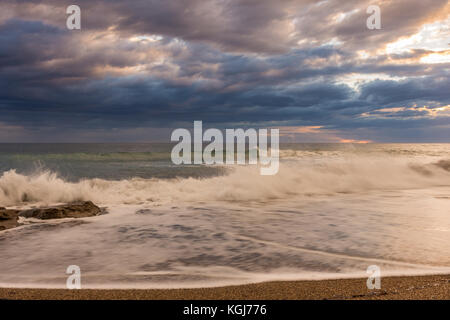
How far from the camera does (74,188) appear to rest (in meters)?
11.9

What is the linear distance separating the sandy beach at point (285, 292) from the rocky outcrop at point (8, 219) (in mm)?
4030

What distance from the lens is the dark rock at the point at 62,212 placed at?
796cm

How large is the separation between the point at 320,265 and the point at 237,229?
2.59 meters

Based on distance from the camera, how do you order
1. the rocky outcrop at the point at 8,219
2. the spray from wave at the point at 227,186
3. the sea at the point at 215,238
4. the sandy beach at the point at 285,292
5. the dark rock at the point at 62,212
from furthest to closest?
1. the spray from wave at the point at 227,186
2. the dark rock at the point at 62,212
3. the rocky outcrop at the point at 8,219
4. the sea at the point at 215,238
5. the sandy beach at the point at 285,292

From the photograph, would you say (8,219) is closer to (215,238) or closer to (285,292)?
(215,238)

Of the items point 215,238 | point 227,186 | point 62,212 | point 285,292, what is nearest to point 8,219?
point 62,212

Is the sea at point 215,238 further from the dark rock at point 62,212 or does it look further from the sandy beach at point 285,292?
the dark rock at point 62,212

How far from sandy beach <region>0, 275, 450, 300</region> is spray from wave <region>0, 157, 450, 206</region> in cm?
775

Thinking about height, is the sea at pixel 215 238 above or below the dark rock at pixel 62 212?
below

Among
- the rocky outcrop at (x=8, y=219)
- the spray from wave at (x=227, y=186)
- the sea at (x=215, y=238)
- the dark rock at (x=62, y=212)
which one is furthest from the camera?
the spray from wave at (x=227, y=186)

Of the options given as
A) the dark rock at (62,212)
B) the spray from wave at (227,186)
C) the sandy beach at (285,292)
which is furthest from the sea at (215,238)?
the dark rock at (62,212)

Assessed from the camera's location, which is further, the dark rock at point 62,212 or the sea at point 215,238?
the dark rock at point 62,212
